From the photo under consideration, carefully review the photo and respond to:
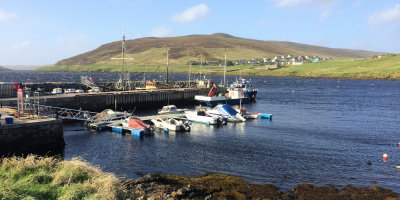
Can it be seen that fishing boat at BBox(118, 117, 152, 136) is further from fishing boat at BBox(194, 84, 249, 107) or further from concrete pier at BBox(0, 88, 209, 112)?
fishing boat at BBox(194, 84, 249, 107)

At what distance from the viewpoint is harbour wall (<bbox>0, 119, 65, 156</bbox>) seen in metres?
30.3

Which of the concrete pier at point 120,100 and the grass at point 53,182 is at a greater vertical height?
the concrete pier at point 120,100

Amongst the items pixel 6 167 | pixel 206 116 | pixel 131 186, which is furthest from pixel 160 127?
pixel 6 167

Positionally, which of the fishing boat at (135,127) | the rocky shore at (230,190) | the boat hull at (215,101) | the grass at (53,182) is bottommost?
the rocky shore at (230,190)

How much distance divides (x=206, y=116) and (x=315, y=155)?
2271 cm

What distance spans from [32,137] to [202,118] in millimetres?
27319

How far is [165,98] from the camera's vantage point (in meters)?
77.8

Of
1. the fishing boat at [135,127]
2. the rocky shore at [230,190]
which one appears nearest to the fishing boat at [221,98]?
the fishing boat at [135,127]

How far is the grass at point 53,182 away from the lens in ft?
48.6

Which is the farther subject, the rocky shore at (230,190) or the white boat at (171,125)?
the white boat at (171,125)

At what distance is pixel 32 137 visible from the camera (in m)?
32.1

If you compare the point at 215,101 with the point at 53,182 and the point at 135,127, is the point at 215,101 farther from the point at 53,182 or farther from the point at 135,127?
the point at 53,182

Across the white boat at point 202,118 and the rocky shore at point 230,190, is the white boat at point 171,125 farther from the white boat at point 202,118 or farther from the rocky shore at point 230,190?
the rocky shore at point 230,190

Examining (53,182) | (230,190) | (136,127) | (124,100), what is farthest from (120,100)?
(53,182)
